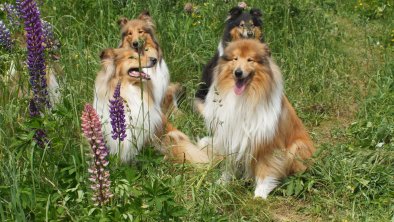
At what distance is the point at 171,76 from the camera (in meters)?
6.59

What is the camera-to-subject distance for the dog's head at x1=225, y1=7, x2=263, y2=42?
645 centimetres

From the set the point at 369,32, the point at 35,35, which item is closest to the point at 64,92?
the point at 35,35

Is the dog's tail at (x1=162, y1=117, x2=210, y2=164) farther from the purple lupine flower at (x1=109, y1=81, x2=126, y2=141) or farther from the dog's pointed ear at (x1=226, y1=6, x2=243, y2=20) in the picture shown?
the dog's pointed ear at (x1=226, y1=6, x2=243, y2=20)

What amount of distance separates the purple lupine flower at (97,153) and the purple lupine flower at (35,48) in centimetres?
69

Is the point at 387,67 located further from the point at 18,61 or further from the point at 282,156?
the point at 18,61

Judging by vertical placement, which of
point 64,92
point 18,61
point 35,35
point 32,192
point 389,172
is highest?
point 35,35

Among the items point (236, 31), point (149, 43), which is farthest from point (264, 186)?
point (236, 31)

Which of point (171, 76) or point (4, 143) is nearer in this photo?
point (4, 143)

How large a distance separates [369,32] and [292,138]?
4364mm

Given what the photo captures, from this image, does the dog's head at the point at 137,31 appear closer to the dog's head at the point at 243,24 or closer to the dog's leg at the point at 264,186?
the dog's head at the point at 243,24

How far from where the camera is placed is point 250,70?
185 inches

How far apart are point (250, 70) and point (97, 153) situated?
2060 millimetres

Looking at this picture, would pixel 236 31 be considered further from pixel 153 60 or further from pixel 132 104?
pixel 132 104

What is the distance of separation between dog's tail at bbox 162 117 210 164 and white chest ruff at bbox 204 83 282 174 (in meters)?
0.20
